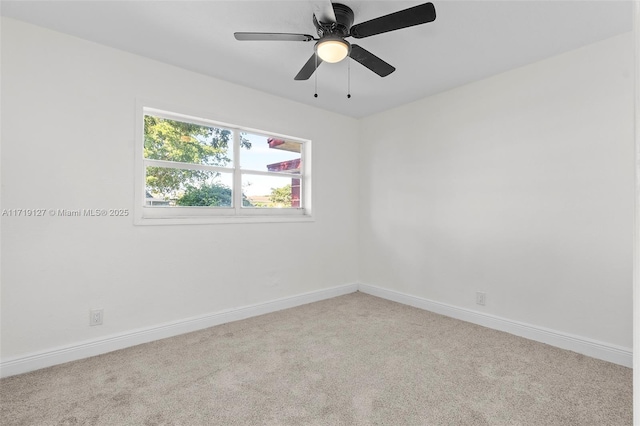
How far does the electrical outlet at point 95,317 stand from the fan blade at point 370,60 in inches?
111

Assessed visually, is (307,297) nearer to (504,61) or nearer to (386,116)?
(386,116)

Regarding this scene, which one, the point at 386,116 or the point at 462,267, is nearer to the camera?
the point at 462,267

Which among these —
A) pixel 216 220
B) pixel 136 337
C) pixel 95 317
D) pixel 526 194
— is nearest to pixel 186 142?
pixel 216 220

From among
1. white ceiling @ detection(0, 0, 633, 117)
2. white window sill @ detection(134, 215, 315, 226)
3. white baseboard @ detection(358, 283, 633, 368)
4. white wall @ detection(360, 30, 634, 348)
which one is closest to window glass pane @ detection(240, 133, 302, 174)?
white window sill @ detection(134, 215, 315, 226)

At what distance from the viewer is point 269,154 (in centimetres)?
378

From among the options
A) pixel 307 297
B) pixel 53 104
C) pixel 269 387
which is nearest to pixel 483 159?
pixel 307 297

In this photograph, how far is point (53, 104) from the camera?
2338 millimetres

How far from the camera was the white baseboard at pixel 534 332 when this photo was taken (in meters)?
2.37

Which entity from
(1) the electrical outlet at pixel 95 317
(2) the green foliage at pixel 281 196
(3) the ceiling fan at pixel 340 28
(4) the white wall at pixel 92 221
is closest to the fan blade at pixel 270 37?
(3) the ceiling fan at pixel 340 28

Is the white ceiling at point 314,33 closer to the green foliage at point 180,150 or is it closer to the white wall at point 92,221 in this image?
the white wall at point 92,221

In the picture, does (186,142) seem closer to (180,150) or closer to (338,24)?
(180,150)

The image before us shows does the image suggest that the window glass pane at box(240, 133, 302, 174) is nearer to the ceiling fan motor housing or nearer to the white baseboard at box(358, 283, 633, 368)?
the ceiling fan motor housing

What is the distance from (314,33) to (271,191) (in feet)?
6.41

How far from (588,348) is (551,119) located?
1.93m
